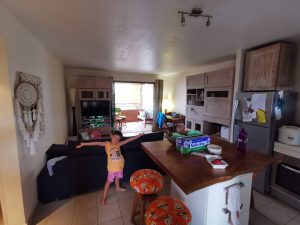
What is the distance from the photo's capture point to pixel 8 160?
1.53m

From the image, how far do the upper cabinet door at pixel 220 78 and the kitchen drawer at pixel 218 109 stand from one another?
0.41 metres

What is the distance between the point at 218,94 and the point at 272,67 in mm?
1426

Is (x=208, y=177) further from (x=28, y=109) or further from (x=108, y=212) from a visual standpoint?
(x=28, y=109)

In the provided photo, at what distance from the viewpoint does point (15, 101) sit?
5.20 feet

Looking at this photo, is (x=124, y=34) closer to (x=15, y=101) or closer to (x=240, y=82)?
(x=15, y=101)

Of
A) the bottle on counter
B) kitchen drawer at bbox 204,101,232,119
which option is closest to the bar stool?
the bottle on counter

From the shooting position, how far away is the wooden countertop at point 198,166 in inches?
40.3

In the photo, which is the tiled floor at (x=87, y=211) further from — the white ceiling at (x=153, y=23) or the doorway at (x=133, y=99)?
the doorway at (x=133, y=99)

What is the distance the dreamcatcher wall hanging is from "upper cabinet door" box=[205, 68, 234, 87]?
3.37 metres

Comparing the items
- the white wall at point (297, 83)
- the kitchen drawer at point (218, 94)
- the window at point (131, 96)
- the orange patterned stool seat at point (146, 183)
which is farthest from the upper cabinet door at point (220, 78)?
the window at point (131, 96)

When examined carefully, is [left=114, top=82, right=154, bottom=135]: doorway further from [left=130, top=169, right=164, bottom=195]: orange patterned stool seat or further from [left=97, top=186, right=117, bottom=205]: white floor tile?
[left=130, top=169, right=164, bottom=195]: orange patterned stool seat

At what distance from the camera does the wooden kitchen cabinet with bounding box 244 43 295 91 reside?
91.7 inches

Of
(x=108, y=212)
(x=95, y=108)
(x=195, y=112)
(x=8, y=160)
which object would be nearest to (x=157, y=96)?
(x=195, y=112)

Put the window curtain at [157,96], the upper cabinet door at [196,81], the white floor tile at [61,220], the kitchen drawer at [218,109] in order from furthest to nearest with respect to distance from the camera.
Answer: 1. the window curtain at [157,96]
2. the upper cabinet door at [196,81]
3. the kitchen drawer at [218,109]
4. the white floor tile at [61,220]
